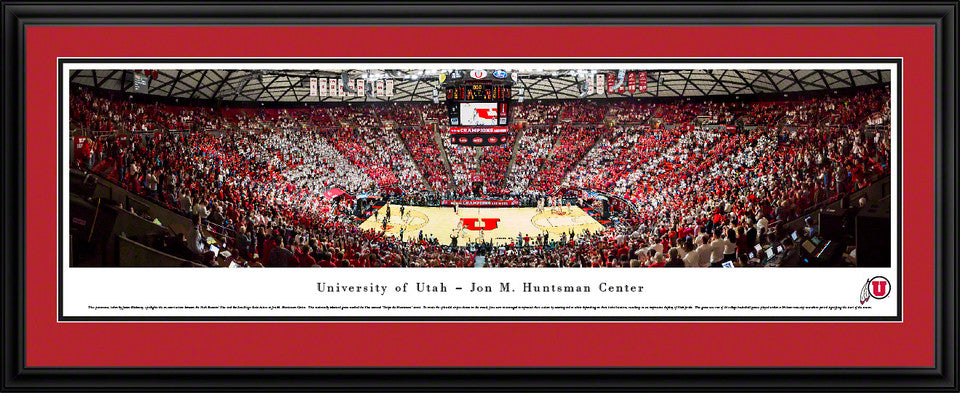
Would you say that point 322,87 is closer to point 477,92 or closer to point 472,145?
point 477,92

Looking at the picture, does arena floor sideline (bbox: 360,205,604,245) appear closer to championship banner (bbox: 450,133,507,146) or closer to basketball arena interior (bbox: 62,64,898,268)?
basketball arena interior (bbox: 62,64,898,268)

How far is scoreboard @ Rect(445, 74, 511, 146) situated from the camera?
5.61 meters

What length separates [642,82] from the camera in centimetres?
620

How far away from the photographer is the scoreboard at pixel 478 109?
18.4ft

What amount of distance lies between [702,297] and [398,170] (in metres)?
18.5

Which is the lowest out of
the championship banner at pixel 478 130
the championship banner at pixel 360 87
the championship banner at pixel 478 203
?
the championship banner at pixel 478 203

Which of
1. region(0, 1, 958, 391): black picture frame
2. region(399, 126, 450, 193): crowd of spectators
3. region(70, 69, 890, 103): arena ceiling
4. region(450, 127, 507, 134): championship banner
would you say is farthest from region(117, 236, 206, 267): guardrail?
region(399, 126, 450, 193): crowd of spectators

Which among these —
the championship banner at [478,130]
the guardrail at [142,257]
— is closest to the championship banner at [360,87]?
the championship banner at [478,130]

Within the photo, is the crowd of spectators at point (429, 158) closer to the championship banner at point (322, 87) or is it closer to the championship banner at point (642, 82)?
the championship banner at point (322, 87)

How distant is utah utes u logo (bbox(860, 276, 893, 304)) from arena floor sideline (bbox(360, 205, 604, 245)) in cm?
1128

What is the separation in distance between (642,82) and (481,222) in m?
12.9
